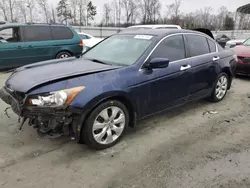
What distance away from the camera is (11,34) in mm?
8070

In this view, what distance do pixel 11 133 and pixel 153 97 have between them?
88.4 inches

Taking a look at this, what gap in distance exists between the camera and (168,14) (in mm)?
47969

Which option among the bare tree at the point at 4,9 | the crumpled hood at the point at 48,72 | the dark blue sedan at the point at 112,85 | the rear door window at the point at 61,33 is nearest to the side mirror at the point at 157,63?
the dark blue sedan at the point at 112,85

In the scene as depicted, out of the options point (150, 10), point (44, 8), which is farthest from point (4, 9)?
point (150, 10)

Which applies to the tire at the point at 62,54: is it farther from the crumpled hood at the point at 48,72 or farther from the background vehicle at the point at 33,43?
the crumpled hood at the point at 48,72

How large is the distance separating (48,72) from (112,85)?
35.6 inches

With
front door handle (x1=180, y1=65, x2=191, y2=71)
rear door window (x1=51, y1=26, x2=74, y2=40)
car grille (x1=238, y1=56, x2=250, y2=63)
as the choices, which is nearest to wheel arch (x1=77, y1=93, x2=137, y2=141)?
front door handle (x1=180, y1=65, x2=191, y2=71)

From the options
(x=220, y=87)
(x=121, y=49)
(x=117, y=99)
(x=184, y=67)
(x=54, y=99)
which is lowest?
(x=220, y=87)

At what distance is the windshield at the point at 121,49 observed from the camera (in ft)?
11.4

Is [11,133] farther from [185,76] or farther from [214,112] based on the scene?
[214,112]

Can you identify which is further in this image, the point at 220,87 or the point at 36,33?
the point at 36,33

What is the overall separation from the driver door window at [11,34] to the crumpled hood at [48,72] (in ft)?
17.2

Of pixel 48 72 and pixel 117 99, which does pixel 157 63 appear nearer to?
pixel 117 99

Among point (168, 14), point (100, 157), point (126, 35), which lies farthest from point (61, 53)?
point (168, 14)
